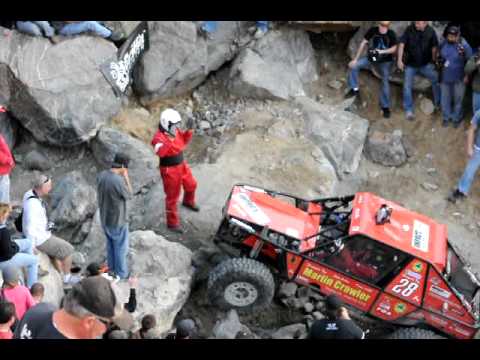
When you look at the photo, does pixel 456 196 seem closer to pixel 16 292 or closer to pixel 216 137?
pixel 216 137

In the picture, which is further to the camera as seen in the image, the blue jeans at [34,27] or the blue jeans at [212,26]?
the blue jeans at [212,26]

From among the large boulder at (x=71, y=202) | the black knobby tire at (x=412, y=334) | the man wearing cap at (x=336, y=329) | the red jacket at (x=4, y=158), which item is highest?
the man wearing cap at (x=336, y=329)

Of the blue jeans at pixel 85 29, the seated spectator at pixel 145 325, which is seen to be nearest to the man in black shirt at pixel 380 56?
the blue jeans at pixel 85 29

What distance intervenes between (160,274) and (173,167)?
131cm

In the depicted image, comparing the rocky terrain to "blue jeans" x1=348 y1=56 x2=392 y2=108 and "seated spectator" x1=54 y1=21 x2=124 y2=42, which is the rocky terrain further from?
"blue jeans" x1=348 y1=56 x2=392 y2=108

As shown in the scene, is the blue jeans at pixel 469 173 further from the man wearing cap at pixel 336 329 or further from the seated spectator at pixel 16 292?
the seated spectator at pixel 16 292

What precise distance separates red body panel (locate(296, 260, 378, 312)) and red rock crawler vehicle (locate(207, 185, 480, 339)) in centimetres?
1

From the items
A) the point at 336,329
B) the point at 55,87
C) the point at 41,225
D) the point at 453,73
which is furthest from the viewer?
the point at 453,73

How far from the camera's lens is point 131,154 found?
10.3 metres

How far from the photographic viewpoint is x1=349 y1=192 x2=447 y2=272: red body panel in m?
7.53

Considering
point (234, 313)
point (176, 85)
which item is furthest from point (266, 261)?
point (176, 85)

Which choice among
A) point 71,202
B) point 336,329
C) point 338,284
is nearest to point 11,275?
point 336,329

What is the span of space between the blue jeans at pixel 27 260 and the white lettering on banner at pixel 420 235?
12.7ft

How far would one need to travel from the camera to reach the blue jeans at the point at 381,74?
37.4 ft
